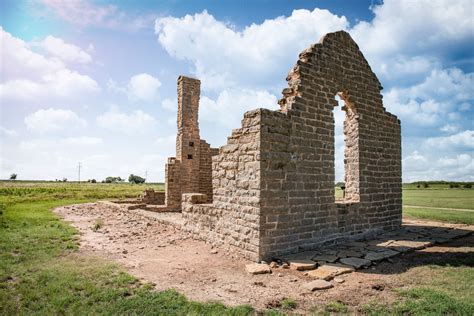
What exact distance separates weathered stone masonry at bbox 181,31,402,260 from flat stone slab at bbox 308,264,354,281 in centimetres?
113

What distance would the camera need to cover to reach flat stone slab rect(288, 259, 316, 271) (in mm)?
6508

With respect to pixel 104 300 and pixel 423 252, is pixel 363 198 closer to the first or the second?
pixel 423 252

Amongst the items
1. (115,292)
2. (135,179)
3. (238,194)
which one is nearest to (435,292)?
(238,194)

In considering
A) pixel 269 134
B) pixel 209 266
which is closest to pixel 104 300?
pixel 209 266

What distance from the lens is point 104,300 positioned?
4.84m

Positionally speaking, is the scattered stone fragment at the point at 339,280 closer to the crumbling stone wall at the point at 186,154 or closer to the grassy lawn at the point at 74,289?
the grassy lawn at the point at 74,289

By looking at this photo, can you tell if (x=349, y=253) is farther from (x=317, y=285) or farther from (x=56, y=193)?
(x=56, y=193)

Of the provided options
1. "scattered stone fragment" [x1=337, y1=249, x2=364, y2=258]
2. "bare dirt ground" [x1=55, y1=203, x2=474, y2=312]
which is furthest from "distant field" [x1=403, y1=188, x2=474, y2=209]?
"scattered stone fragment" [x1=337, y1=249, x2=364, y2=258]

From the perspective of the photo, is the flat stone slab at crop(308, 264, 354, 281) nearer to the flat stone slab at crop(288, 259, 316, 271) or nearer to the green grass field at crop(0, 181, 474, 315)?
the flat stone slab at crop(288, 259, 316, 271)

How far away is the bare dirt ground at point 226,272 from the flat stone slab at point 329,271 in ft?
0.44

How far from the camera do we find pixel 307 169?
8023 millimetres

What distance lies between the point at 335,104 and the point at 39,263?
28.6 feet

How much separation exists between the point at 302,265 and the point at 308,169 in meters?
2.56

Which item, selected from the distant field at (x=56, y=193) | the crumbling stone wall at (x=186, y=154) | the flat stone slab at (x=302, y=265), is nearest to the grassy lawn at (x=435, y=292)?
the flat stone slab at (x=302, y=265)
